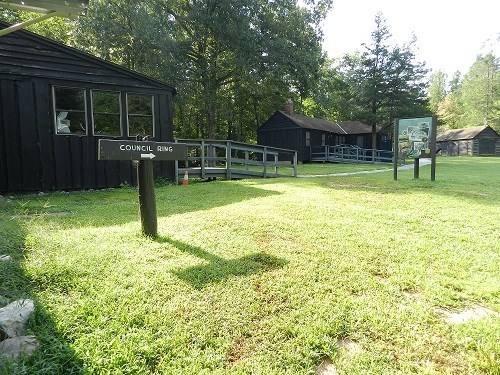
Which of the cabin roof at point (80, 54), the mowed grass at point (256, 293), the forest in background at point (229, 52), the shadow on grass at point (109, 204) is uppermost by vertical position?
the forest in background at point (229, 52)

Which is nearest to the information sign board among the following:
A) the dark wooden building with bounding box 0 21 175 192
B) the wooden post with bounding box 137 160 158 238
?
the dark wooden building with bounding box 0 21 175 192

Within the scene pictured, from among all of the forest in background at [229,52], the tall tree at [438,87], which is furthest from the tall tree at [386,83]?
the tall tree at [438,87]

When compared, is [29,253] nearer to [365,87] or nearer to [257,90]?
[257,90]

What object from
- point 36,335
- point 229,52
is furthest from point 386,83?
point 36,335

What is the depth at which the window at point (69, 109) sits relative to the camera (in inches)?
340

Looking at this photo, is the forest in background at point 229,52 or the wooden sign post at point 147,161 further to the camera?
the forest in background at point 229,52

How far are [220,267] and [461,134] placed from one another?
5342 centimetres

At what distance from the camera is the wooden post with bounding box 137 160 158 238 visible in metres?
3.85

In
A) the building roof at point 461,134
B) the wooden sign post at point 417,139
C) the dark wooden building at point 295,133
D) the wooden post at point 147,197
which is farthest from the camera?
the building roof at point 461,134

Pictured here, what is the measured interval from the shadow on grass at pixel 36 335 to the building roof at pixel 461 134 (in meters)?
52.8

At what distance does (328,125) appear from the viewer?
3200 centimetres

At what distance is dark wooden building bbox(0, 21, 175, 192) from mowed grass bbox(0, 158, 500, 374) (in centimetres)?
416

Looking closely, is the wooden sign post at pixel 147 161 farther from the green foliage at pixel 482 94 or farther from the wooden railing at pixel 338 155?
the green foliage at pixel 482 94

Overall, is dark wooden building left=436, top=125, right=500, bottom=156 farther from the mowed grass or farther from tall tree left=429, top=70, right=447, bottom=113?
the mowed grass
